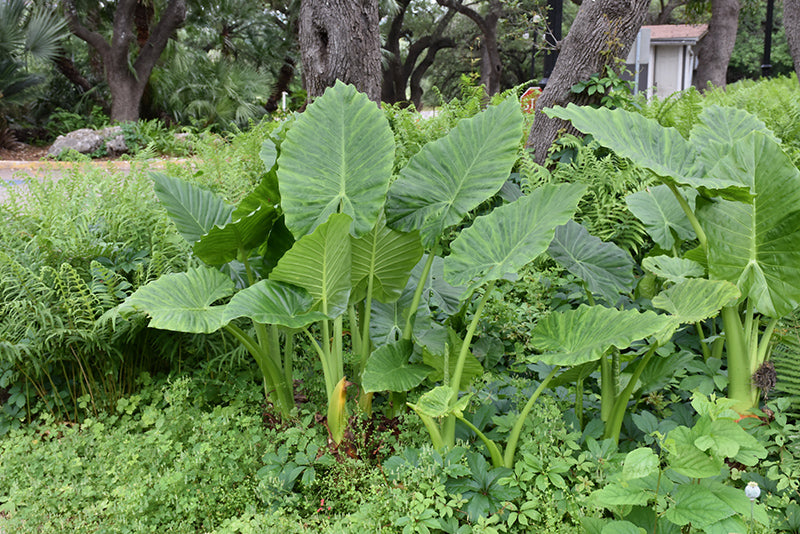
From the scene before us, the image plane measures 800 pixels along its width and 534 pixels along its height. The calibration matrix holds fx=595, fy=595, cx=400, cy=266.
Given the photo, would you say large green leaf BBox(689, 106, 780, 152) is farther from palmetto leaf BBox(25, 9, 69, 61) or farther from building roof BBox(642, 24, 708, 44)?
building roof BBox(642, 24, 708, 44)

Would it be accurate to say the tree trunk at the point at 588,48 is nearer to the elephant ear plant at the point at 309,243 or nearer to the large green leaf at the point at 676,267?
the large green leaf at the point at 676,267

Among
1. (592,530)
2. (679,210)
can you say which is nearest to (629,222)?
(679,210)

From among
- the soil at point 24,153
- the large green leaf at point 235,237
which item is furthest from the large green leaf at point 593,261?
the soil at point 24,153

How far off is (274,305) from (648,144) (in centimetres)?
159

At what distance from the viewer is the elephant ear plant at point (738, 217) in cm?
214

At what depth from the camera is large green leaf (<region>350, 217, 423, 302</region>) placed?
2.47 m

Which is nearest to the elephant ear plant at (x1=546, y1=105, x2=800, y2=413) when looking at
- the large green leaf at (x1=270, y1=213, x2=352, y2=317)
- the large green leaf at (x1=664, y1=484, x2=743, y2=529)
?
the large green leaf at (x1=664, y1=484, x2=743, y2=529)

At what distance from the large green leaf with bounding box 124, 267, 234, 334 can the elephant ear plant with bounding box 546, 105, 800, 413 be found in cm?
144

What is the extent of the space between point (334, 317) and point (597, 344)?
988 mm

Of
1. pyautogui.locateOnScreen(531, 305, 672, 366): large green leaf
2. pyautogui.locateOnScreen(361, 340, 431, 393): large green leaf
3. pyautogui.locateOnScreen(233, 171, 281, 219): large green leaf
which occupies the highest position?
pyautogui.locateOnScreen(233, 171, 281, 219): large green leaf

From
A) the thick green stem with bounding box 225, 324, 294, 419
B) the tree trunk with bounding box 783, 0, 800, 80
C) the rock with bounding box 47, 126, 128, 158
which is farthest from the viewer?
the rock with bounding box 47, 126, 128, 158

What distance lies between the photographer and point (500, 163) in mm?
2330

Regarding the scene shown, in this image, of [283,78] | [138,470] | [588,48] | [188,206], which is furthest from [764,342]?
[283,78]

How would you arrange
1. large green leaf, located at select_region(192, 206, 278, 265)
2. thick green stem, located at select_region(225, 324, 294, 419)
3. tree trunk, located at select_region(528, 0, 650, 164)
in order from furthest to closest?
tree trunk, located at select_region(528, 0, 650, 164), thick green stem, located at select_region(225, 324, 294, 419), large green leaf, located at select_region(192, 206, 278, 265)
